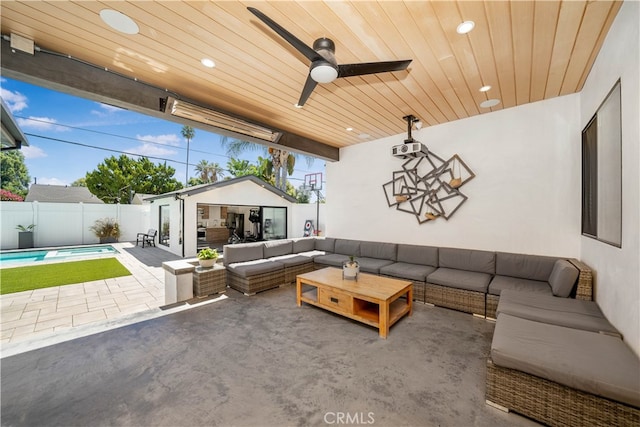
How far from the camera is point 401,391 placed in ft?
6.31

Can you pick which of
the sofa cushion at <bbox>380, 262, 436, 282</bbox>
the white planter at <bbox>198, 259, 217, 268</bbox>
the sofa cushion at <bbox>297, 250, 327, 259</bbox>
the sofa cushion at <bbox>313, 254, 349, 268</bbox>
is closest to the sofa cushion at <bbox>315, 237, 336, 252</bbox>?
the sofa cushion at <bbox>297, 250, 327, 259</bbox>

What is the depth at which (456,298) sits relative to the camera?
344 cm

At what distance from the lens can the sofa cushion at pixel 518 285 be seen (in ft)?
9.89

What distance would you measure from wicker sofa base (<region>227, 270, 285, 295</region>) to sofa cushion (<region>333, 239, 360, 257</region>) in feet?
5.05

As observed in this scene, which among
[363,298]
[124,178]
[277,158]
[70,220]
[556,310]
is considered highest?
[277,158]

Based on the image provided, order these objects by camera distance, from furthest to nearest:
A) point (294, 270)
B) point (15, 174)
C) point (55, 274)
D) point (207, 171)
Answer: point (207, 171) < point (15, 174) < point (55, 274) < point (294, 270)

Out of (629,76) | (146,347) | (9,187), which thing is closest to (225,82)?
(146,347)

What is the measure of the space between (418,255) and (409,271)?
62 cm

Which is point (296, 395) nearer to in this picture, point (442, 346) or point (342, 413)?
point (342, 413)

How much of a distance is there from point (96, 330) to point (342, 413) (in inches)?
120

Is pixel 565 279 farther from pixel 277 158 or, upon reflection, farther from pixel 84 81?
pixel 277 158

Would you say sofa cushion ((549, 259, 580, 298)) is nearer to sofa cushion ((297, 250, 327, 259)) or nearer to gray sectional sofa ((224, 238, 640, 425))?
gray sectional sofa ((224, 238, 640, 425))

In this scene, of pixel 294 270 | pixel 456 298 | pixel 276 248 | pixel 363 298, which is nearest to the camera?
pixel 363 298

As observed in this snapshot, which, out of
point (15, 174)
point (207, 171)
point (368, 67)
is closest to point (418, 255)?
point (368, 67)
